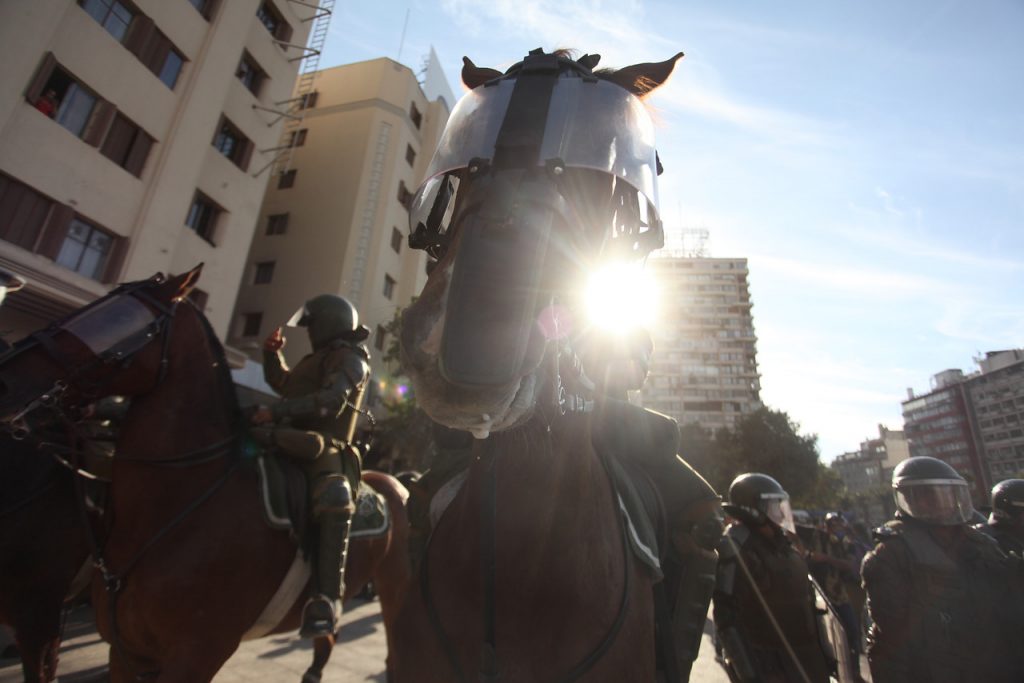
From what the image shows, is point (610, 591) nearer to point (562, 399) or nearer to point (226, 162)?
point (562, 399)

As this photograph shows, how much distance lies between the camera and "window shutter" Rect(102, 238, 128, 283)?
1155 cm

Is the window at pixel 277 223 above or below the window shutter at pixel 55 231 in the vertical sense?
above

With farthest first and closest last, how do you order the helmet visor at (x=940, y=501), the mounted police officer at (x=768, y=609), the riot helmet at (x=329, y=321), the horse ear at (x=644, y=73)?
the riot helmet at (x=329, y=321) → the mounted police officer at (x=768, y=609) → the helmet visor at (x=940, y=501) → the horse ear at (x=644, y=73)

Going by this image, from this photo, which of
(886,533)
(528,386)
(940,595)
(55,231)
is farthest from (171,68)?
(940,595)

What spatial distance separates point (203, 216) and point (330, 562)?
1556 cm

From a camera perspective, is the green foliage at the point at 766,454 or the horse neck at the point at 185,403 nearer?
the horse neck at the point at 185,403

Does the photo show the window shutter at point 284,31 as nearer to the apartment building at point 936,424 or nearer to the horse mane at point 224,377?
the horse mane at point 224,377

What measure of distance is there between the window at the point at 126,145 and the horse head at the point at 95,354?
39.2ft

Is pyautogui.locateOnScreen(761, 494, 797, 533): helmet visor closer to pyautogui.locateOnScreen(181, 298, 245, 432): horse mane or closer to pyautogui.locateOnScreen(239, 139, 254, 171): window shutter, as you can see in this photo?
pyautogui.locateOnScreen(181, 298, 245, 432): horse mane

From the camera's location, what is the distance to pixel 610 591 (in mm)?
1444

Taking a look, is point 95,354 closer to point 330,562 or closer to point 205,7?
point 330,562

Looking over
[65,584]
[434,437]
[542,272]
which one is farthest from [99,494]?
[542,272]

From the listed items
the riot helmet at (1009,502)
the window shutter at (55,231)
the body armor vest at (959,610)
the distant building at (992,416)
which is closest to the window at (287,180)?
the window shutter at (55,231)

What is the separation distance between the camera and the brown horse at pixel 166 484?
2752 mm
